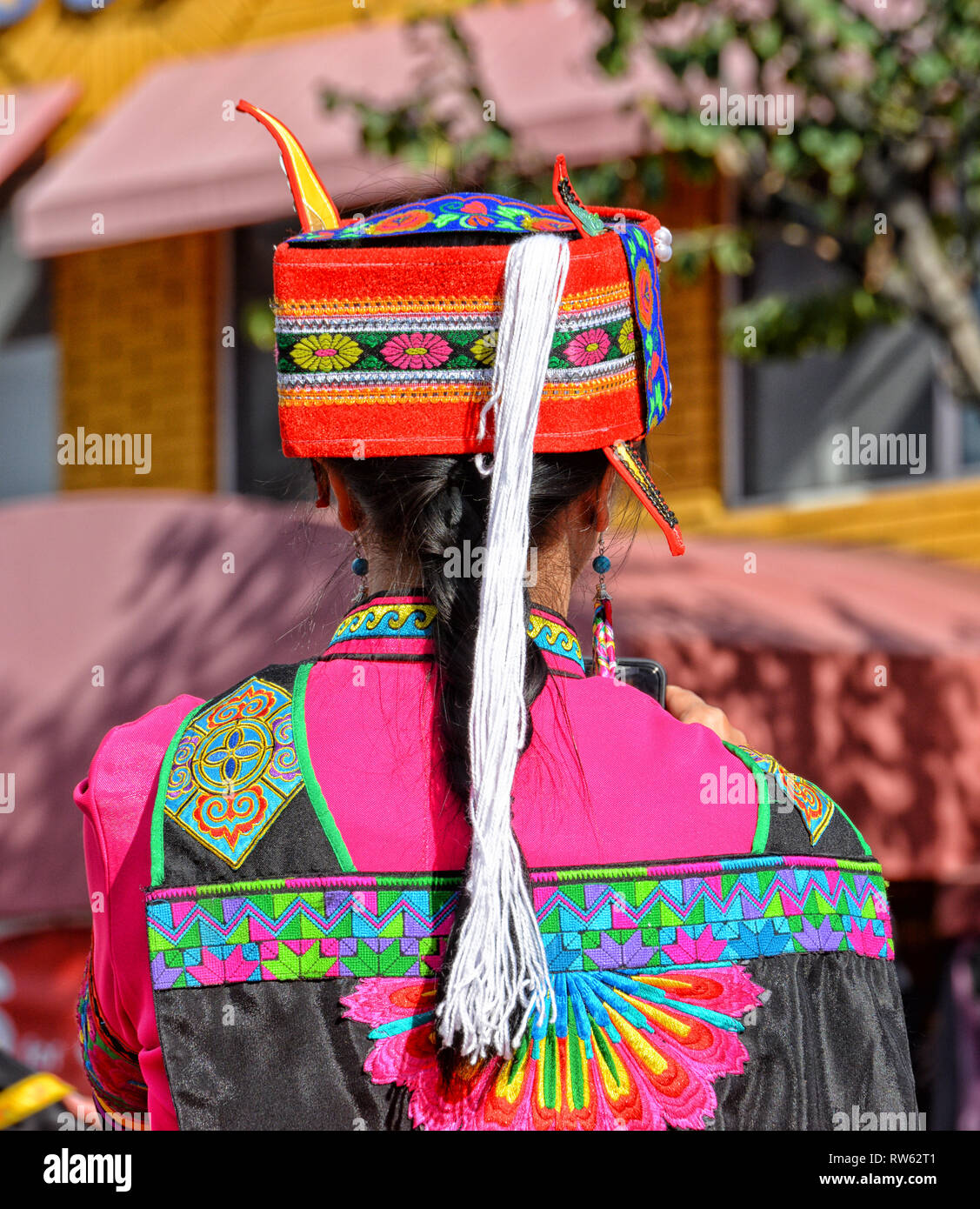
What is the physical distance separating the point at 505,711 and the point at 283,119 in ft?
25.1

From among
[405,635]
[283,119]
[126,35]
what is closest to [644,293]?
[405,635]

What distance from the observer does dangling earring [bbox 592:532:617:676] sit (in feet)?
5.84

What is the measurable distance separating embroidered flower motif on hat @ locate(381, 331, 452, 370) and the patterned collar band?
0.25m

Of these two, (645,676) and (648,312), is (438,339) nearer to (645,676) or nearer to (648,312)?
(648,312)

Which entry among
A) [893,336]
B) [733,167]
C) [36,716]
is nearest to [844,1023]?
[36,716]

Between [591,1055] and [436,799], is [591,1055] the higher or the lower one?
the lower one

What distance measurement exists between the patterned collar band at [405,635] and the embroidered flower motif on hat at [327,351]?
0.85ft

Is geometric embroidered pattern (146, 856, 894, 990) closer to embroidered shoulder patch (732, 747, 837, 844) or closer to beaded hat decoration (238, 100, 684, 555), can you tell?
embroidered shoulder patch (732, 747, 837, 844)

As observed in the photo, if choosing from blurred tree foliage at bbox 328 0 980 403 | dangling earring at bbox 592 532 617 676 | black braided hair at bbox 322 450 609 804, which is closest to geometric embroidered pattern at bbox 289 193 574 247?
black braided hair at bbox 322 450 609 804

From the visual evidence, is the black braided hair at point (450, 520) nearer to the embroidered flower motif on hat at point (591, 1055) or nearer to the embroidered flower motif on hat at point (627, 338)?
the embroidered flower motif on hat at point (627, 338)

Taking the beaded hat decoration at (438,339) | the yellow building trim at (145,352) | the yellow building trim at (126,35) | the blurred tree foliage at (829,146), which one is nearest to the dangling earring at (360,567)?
the beaded hat decoration at (438,339)

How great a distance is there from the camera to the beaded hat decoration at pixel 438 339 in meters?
1.65

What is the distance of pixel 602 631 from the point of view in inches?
71.9
